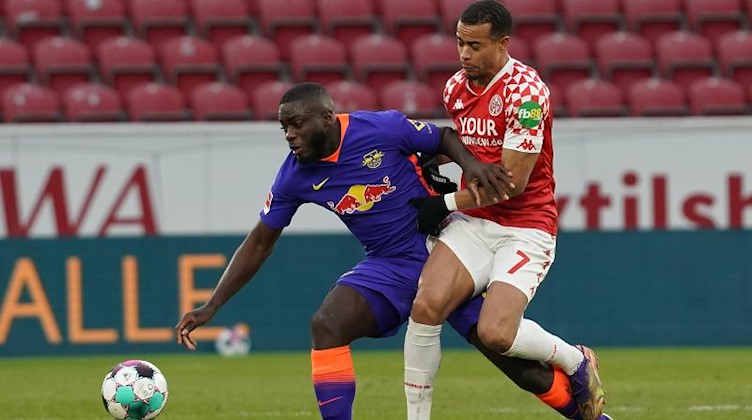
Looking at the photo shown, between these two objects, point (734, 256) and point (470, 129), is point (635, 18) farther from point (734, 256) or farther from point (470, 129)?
point (470, 129)

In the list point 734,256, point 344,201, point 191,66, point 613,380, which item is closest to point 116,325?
point 191,66

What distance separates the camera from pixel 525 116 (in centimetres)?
687

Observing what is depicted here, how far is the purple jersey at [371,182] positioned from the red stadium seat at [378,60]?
8166 mm

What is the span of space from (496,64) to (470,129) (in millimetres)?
350

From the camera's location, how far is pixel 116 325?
43.9 feet

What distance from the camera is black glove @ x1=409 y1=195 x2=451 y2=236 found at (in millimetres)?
7047

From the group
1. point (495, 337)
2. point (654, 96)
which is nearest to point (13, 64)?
point (654, 96)

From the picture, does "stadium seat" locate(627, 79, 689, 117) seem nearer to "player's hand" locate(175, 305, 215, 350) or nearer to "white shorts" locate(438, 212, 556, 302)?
"white shorts" locate(438, 212, 556, 302)

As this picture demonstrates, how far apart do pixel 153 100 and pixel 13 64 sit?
1.72 metres

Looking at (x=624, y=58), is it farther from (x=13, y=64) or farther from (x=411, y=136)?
(x=411, y=136)

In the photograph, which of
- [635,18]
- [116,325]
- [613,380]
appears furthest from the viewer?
[635,18]

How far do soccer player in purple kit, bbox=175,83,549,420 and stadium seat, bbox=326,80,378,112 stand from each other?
7.32 m

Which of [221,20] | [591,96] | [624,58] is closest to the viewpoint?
[591,96]

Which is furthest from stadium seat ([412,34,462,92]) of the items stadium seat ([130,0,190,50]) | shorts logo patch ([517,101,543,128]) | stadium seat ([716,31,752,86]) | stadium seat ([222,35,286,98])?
shorts logo patch ([517,101,543,128])
